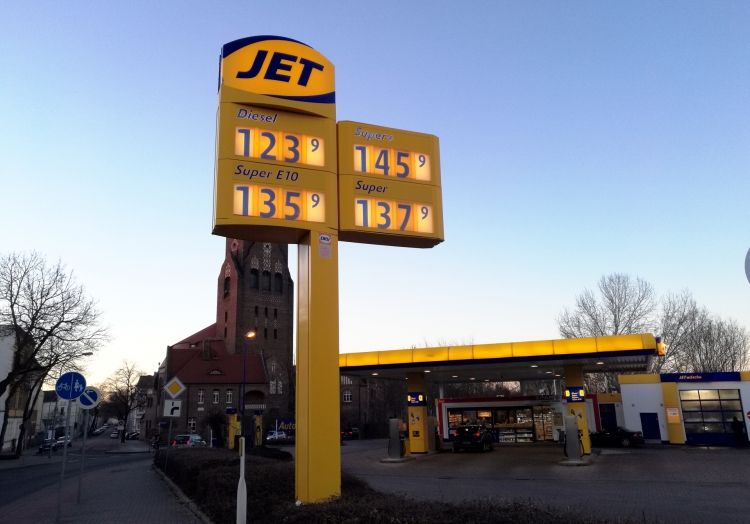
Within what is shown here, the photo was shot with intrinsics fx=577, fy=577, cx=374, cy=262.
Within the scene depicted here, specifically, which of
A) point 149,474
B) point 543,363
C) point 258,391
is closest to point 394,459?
point 543,363

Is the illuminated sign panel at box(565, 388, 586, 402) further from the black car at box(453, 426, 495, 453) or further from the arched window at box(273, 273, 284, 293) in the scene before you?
the arched window at box(273, 273, 284, 293)

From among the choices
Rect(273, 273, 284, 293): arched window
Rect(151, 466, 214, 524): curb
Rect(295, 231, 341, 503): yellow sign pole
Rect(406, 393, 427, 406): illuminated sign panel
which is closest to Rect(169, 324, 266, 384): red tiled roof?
Rect(273, 273, 284, 293): arched window

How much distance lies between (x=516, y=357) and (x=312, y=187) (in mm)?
16199

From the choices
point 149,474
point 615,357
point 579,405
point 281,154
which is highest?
point 281,154

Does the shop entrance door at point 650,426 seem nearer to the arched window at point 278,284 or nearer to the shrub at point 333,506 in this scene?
the shrub at point 333,506

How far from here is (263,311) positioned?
262 ft

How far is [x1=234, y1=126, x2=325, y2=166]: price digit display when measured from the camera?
11086mm

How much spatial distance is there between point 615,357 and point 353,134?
16.8 m

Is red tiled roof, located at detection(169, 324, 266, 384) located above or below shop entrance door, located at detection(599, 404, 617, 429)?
above

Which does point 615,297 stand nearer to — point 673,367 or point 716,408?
point 673,367

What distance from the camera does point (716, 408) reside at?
34781 millimetres

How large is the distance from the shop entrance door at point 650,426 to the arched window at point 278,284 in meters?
54.8

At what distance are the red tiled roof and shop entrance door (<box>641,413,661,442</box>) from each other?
5002cm

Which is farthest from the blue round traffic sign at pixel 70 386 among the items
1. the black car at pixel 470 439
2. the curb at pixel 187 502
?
the black car at pixel 470 439
